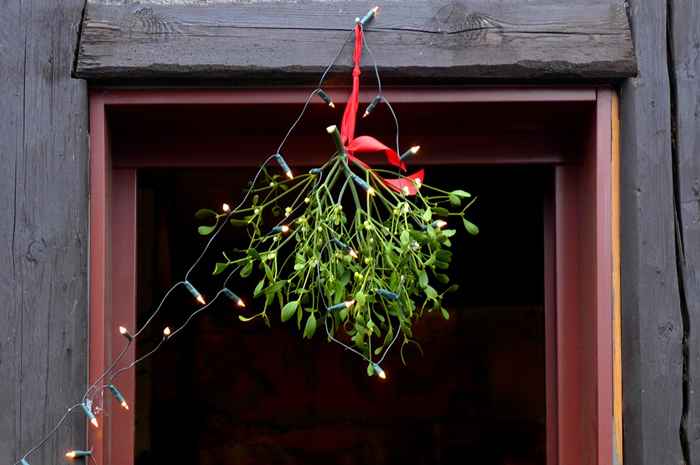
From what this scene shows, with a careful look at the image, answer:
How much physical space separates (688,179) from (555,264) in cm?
33

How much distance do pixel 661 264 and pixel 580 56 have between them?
423 millimetres

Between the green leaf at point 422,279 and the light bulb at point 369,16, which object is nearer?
the green leaf at point 422,279

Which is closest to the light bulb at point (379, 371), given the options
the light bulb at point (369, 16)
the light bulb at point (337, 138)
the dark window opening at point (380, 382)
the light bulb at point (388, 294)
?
the light bulb at point (388, 294)

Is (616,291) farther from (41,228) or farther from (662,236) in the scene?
(41,228)

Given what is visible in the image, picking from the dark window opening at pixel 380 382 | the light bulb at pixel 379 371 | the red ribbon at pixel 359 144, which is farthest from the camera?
the dark window opening at pixel 380 382

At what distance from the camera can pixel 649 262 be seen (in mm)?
1808

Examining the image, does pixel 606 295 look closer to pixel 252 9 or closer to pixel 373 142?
pixel 373 142

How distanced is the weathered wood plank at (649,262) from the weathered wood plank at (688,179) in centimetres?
2

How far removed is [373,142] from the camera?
1.78 m

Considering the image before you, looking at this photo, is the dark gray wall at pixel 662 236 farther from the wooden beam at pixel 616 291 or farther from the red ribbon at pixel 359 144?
the red ribbon at pixel 359 144

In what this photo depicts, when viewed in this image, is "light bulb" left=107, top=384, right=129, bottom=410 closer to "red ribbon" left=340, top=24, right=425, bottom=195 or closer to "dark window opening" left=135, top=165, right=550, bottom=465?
"red ribbon" left=340, top=24, right=425, bottom=195

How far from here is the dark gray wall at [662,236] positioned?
179 cm

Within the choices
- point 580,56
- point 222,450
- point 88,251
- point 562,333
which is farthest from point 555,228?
point 222,450

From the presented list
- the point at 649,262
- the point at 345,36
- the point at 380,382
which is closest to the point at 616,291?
the point at 649,262
